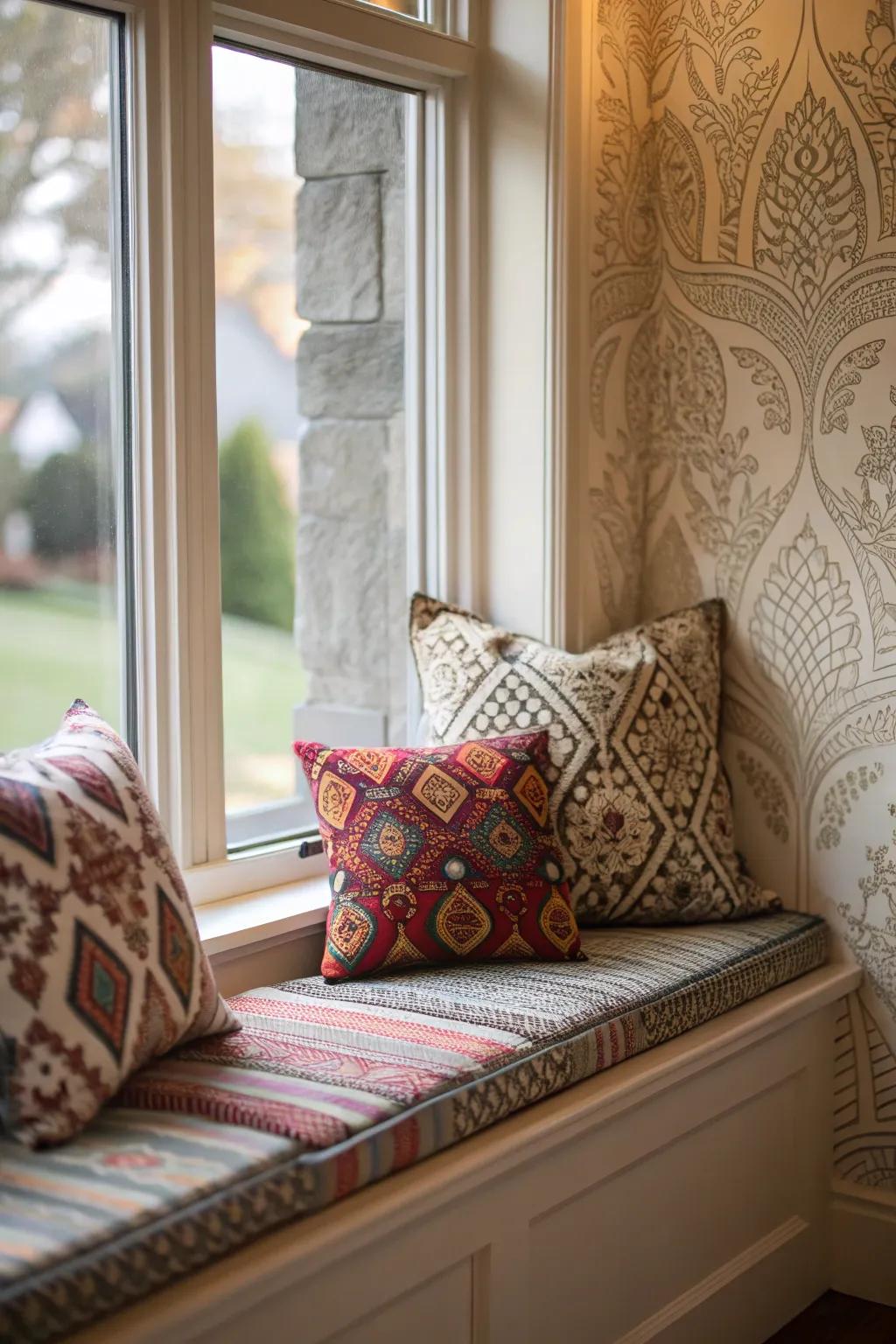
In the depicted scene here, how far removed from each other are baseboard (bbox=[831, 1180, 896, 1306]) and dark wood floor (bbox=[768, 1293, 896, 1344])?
0.9 inches

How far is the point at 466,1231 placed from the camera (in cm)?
167

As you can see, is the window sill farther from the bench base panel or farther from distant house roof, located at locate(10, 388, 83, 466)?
distant house roof, located at locate(10, 388, 83, 466)

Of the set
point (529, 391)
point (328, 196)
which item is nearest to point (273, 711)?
point (529, 391)

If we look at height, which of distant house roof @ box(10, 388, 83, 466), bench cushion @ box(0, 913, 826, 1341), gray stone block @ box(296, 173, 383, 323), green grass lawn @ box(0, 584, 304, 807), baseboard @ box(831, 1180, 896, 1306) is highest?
gray stone block @ box(296, 173, 383, 323)

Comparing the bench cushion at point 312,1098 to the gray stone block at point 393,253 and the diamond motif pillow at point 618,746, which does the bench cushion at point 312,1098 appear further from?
the gray stone block at point 393,253

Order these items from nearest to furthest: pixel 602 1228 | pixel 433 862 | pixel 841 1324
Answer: pixel 602 1228, pixel 433 862, pixel 841 1324

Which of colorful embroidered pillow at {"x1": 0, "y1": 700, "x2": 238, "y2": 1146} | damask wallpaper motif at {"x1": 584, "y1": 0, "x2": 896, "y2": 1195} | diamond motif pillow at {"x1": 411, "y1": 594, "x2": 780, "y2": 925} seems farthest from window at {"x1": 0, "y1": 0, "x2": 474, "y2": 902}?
colorful embroidered pillow at {"x1": 0, "y1": 700, "x2": 238, "y2": 1146}

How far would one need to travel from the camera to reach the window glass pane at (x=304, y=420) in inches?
89.8

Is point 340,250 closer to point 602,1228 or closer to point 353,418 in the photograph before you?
point 353,418

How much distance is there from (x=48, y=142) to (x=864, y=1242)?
221 cm

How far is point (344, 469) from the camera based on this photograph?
8.34 ft

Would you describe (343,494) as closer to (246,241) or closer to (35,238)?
(246,241)

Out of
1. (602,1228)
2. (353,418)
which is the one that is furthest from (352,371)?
(602,1228)

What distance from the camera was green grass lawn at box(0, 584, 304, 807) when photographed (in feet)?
6.51
